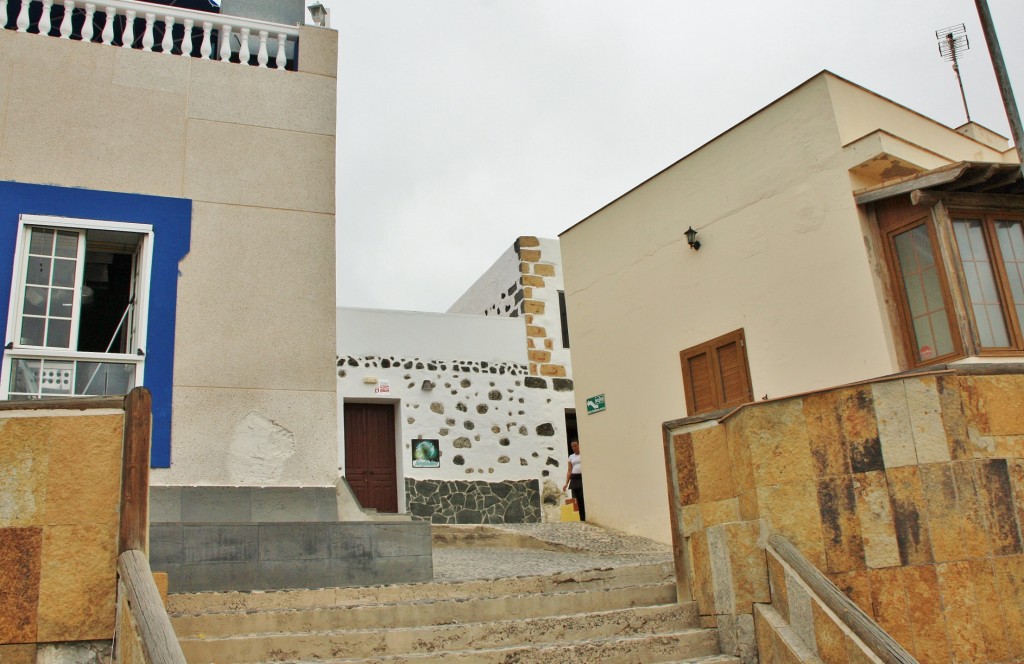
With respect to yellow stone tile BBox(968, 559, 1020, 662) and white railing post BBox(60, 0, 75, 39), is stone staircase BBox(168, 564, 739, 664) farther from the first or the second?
white railing post BBox(60, 0, 75, 39)

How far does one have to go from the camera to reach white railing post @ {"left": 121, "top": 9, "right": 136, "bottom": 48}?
8.16m

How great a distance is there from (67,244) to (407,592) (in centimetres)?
385

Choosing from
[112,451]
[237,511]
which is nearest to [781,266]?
[237,511]

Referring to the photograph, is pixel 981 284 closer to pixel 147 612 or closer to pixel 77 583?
pixel 147 612

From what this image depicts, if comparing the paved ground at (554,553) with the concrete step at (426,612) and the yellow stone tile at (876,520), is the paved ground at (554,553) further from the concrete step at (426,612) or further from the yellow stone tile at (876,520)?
the yellow stone tile at (876,520)

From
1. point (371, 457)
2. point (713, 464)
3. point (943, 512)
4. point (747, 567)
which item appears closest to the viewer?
point (943, 512)

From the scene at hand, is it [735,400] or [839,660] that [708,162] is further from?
[839,660]

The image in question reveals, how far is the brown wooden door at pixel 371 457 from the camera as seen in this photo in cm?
1409

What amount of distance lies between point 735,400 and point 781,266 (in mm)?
1578

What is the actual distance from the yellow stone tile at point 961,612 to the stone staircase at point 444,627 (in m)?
1.14

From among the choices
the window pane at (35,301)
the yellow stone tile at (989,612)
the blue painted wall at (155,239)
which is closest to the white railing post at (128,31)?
A: the blue painted wall at (155,239)

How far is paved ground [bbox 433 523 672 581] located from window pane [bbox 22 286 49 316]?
146 inches

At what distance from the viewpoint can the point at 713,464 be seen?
5.75 m

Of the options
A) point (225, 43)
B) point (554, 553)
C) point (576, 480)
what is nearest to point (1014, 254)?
point (554, 553)
